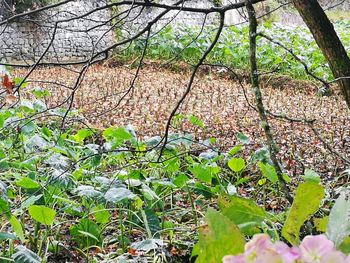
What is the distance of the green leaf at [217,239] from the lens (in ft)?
0.97

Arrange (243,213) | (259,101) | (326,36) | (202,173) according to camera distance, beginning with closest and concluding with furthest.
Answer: (243,213) < (259,101) < (326,36) < (202,173)

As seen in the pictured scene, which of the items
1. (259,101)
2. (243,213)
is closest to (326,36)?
(259,101)

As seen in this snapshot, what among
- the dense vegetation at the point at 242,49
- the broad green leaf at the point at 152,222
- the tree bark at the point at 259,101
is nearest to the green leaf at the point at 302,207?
the tree bark at the point at 259,101

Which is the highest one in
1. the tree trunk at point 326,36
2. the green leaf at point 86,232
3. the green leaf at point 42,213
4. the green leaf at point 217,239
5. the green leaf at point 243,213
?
the tree trunk at point 326,36

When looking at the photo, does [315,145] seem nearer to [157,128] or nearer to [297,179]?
[297,179]

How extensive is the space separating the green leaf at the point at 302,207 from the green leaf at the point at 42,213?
1.21 meters

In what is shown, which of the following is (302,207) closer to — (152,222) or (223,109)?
(152,222)

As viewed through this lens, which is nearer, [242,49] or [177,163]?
[177,163]

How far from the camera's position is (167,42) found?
856 centimetres

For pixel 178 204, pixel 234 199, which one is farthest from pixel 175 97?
pixel 234 199

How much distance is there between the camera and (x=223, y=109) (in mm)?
4832

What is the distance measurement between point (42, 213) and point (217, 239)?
126cm

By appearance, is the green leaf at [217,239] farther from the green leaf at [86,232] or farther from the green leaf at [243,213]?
the green leaf at [86,232]

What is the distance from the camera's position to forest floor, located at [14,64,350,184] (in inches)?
130
